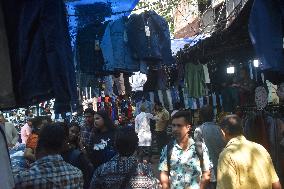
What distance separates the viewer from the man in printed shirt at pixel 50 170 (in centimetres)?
353

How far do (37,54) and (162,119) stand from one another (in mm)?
13553

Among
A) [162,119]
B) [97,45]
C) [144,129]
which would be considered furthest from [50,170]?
[162,119]

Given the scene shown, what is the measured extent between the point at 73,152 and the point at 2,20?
289 centimetres

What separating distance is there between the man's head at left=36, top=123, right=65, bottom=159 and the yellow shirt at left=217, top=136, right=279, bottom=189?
6.58 ft

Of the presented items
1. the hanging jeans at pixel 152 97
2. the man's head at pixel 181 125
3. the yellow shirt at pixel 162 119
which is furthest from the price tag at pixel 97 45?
the hanging jeans at pixel 152 97

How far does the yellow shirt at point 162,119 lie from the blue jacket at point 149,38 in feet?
31.5

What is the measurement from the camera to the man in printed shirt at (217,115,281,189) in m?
4.97

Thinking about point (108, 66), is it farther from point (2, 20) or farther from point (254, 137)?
point (2, 20)

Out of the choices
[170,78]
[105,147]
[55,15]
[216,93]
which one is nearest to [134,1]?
[105,147]

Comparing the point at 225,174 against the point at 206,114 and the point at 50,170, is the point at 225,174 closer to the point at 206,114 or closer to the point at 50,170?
the point at 50,170

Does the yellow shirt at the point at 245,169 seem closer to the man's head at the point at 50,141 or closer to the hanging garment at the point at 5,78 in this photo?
the man's head at the point at 50,141

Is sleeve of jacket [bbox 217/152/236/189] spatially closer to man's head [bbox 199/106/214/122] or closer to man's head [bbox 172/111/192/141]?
man's head [bbox 172/111/192/141]

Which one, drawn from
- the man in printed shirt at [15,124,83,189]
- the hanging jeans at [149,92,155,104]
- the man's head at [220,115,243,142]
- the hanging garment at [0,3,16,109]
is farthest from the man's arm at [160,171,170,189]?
the hanging jeans at [149,92,155,104]

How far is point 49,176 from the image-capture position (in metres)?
3.63
